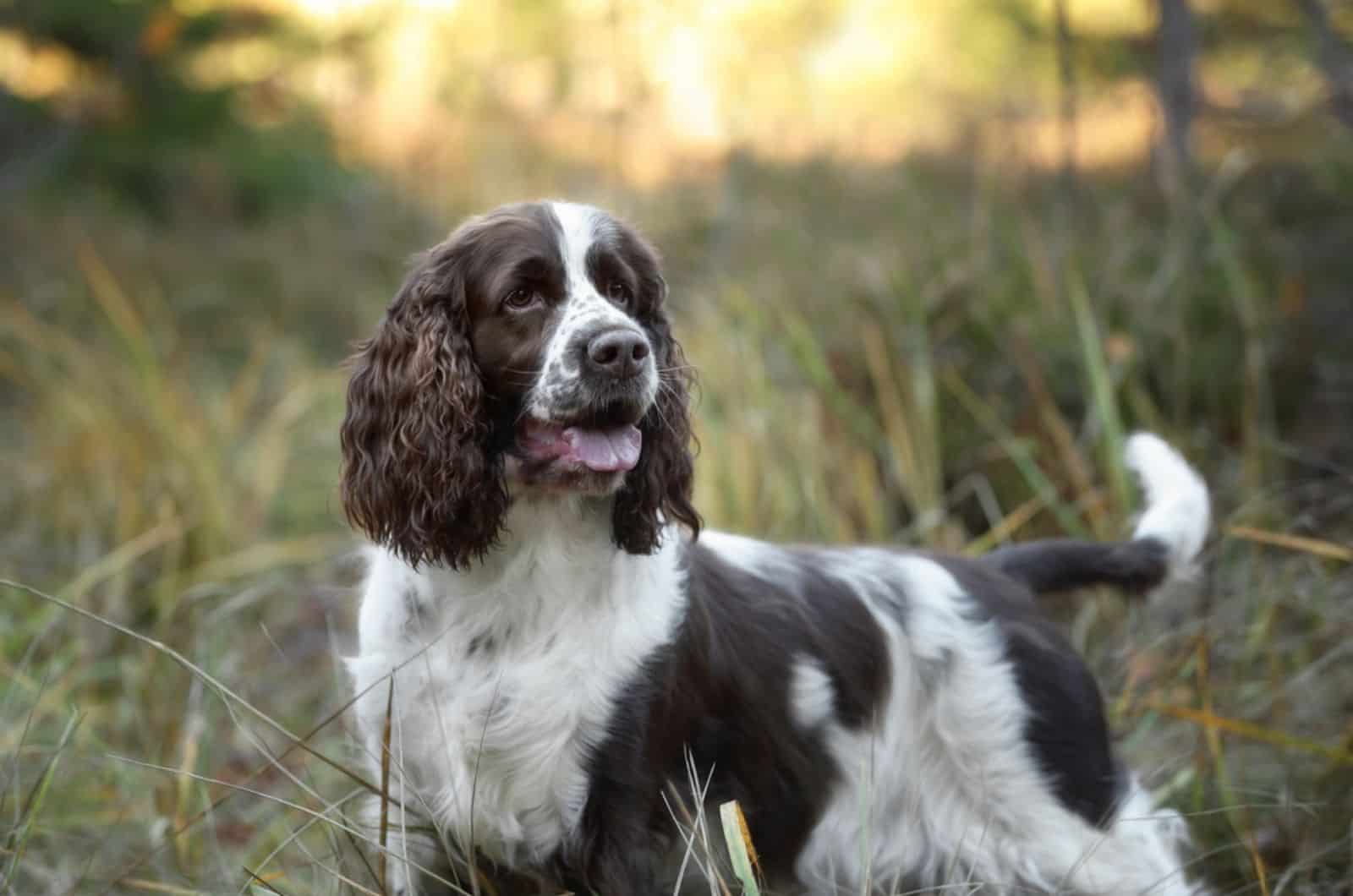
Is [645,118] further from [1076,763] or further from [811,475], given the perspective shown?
[1076,763]

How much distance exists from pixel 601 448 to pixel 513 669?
449 mm

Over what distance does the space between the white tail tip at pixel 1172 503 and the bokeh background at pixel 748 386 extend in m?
0.23

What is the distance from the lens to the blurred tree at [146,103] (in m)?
10.7

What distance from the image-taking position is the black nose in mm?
2689

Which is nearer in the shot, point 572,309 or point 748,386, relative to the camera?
point 572,309

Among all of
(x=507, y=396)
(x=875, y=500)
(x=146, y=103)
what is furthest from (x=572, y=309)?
(x=146, y=103)

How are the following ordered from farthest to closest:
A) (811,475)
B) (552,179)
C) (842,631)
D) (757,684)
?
(552,179) < (811,475) < (842,631) < (757,684)

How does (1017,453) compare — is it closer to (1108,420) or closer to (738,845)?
(1108,420)

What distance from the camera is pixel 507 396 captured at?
2.90m

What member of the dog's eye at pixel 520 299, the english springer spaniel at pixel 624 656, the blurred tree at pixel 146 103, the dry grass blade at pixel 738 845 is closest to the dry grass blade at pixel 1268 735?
the english springer spaniel at pixel 624 656

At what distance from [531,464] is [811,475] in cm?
237

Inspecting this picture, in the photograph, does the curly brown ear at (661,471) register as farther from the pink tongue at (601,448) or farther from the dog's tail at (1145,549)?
the dog's tail at (1145,549)

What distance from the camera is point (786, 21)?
55.8 feet

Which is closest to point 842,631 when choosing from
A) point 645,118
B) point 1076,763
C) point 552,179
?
point 1076,763
